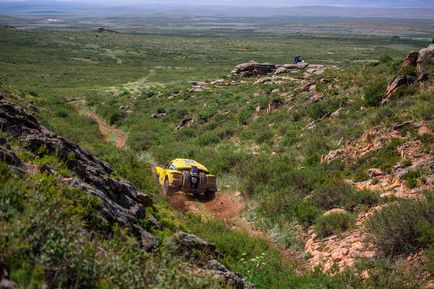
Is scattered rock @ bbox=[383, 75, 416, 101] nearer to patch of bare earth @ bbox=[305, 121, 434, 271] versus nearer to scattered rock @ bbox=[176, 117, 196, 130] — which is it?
patch of bare earth @ bbox=[305, 121, 434, 271]

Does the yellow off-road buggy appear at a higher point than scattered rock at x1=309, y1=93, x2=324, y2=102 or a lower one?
lower

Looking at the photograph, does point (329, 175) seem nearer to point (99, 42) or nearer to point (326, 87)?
point (326, 87)

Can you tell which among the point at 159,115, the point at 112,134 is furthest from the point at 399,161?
the point at 159,115

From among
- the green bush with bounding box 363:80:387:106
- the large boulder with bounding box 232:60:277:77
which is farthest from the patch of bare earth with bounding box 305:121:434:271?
the large boulder with bounding box 232:60:277:77

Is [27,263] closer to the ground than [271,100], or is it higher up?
higher up

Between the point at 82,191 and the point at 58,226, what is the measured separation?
192cm

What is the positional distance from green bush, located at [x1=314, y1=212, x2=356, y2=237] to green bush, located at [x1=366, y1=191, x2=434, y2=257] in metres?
1.07

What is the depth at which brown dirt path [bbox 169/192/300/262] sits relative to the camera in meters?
12.2

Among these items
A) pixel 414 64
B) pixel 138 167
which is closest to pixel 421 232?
pixel 138 167

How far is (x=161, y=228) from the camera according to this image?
8.22m

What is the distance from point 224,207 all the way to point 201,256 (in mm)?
7235

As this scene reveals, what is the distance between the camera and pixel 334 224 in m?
10.4

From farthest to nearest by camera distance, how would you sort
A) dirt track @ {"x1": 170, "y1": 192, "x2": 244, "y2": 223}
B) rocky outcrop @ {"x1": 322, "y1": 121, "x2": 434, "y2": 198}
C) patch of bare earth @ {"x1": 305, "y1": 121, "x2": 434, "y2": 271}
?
dirt track @ {"x1": 170, "y1": 192, "x2": 244, "y2": 223}
rocky outcrop @ {"x1": 322, "y1": 121, "x2": 434, "y2": 198}
patch of bare earth @ {"x1": 305, "y1": 121, "x2": 434, "y2": 271}

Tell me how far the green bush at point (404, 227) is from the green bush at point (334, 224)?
1.07 m
